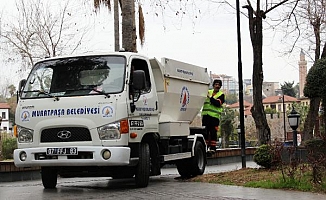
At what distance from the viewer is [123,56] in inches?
430

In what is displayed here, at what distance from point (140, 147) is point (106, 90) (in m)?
1.25

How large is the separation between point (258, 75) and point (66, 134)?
651 centimetres

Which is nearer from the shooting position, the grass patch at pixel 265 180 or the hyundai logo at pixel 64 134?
the grass patch at pixel 265 180

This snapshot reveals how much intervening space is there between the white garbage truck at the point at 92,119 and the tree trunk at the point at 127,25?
11.8 feet

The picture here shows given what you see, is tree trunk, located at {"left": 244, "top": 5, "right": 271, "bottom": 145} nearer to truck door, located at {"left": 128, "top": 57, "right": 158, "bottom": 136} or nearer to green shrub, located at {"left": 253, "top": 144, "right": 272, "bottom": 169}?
green shrub, located at {"left": 253, "top": 144, "right": 272, "bottom": 169}

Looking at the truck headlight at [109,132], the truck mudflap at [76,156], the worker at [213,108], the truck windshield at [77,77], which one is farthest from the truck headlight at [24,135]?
the worker at [213,108]

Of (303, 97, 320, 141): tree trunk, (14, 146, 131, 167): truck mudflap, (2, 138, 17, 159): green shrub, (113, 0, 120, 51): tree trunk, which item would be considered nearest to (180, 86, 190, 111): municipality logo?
(14, 146, 131, 167): truck mudflap

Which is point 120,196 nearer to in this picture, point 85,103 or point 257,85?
point 85,103

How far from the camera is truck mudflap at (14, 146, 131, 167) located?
1005cm

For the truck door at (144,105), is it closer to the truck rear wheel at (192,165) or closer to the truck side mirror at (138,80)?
the truck side mirror at (138,80)

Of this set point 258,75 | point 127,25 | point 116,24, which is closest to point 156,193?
point 258,75

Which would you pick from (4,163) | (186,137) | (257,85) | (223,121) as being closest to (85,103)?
(186,137)

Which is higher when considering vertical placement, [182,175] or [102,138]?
[102,138]

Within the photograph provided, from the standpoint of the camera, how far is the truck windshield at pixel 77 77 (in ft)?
34.6
